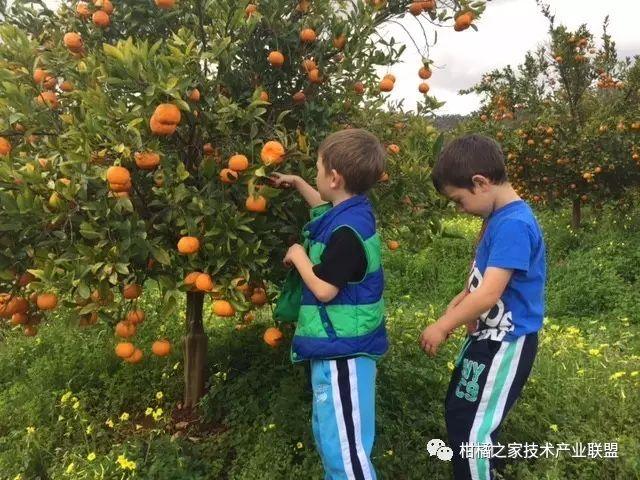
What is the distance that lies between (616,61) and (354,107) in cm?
688

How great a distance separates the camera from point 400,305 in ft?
18.6

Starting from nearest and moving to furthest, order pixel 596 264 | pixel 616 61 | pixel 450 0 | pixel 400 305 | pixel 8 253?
1. pixel 8 253
2. pixel 450 0
3. pixel 400 305
4. pixel 596 264
5. pixel 616 61

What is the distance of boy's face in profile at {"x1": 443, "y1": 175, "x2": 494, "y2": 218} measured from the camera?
2092 millimetres

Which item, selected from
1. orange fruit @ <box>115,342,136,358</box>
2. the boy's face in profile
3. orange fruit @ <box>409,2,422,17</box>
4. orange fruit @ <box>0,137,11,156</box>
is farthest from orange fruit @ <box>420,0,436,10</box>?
orange fruit @ <box>115,342,136,358</box>

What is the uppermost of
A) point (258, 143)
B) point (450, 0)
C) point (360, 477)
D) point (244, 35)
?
point (450, 0)

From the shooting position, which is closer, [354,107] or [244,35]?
[244,35]

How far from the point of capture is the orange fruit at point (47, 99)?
232 cm

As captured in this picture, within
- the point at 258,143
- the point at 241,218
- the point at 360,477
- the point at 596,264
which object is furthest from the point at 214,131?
the point at 596,264

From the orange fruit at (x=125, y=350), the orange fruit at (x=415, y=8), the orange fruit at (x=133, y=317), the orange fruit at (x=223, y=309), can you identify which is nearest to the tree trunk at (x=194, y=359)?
the orange fruit at (x=125, y=350)

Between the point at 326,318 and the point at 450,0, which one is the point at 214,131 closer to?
the point at 326,318

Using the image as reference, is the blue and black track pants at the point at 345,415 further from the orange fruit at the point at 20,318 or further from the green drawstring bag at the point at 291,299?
the orange fruit at the point at 20,318

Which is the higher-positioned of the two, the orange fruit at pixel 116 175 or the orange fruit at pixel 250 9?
the orange fruit at pixel 250 9

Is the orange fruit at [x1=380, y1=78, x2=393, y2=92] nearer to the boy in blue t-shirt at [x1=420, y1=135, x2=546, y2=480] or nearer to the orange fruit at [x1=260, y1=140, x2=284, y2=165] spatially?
the boy in blue t-shirt at [x1=420, y1=135, x2=546, y2=480]

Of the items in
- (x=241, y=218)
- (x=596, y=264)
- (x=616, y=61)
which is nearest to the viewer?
(x=241, y=218)
